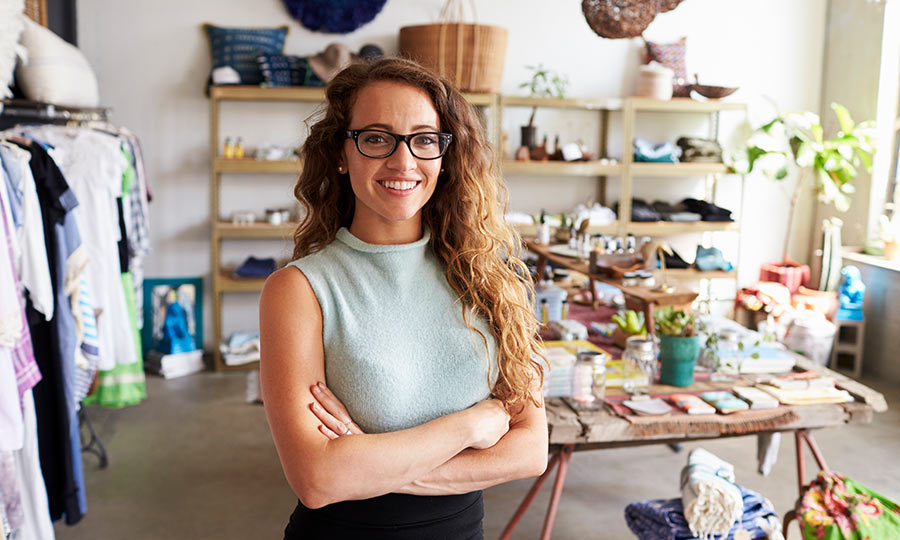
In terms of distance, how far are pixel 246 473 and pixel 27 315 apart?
1553mm

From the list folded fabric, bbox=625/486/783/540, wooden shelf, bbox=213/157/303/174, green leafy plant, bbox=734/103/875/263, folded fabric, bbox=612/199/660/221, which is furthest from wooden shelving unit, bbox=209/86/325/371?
folded fabric, bbox=625/486/783/540

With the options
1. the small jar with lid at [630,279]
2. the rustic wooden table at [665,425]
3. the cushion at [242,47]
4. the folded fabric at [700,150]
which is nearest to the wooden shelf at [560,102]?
the folded fabric at [700,150]

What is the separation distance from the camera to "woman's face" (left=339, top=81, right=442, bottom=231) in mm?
1396

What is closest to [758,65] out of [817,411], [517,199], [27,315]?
[517,199]

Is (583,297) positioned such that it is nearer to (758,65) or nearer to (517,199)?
(517,199)

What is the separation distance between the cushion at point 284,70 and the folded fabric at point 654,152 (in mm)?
2503

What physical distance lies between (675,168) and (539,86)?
1259 millimetres

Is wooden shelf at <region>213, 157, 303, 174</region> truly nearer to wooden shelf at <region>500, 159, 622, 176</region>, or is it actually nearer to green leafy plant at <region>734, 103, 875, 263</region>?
wooden shelf at <region>500, 159, 622, 176</region>

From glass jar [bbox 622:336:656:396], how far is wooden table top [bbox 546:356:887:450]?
0.24ft

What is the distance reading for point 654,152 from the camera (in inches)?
245

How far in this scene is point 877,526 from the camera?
2.32 m

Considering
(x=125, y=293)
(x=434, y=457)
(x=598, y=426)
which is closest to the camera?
(x=434, y=457)

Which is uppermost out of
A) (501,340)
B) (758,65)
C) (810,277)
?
(758,65)

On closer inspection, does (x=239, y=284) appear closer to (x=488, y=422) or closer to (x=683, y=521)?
(x=683, y=521)
